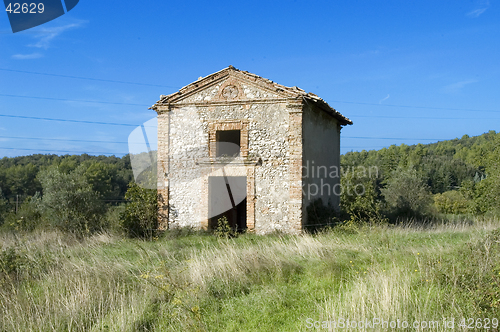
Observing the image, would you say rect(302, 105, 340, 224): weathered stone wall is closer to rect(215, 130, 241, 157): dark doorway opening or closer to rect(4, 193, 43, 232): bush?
rect(215, 130, 241, 157): dark doorway opening

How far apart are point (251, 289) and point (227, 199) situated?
7.90 metres

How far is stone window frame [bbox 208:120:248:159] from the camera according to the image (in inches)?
504

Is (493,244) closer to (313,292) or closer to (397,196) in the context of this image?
(313,292)

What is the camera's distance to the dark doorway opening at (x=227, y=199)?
1340cm

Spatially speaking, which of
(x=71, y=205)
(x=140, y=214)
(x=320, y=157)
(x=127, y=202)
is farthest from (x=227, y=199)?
(x=71, y=205)

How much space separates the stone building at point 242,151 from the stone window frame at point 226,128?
0.03m

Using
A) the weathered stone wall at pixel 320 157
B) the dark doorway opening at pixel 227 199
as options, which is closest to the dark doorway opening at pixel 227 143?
the dark doorway opening at pixel 227 199

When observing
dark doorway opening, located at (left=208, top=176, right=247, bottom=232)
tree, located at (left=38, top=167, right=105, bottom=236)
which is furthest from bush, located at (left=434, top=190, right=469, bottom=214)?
tree, located at (left=38, top=167, right=105, bottom=236)

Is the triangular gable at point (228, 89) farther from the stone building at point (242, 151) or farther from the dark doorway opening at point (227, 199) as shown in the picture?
the dark doorway opening at point (227, 199)

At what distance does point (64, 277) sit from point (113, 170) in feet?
122

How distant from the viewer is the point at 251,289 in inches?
262

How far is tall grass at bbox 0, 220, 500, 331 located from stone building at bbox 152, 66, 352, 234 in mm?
3682

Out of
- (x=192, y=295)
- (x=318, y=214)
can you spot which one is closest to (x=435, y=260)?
(x=192, y=295)

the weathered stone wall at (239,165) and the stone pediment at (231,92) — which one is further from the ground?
the stone pediment at (231,92)
